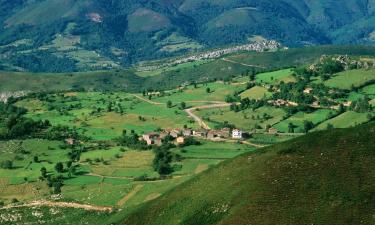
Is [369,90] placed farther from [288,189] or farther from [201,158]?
[288,189]

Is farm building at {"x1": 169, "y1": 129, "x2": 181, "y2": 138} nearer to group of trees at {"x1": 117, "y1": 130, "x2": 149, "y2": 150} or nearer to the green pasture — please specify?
group of trees at {"x1": 117, "y1": 130, "x2": 149, "y2": 150}

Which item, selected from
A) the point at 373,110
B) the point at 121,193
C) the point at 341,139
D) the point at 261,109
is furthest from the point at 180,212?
the point at 261,109

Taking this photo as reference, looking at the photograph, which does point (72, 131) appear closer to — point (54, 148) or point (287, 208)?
point (54, 148)

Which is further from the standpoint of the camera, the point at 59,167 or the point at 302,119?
the point at 302,119

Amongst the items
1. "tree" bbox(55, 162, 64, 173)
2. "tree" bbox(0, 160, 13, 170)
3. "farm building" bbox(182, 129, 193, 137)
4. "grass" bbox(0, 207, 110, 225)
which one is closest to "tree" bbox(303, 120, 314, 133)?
"farm building" bbox(182, 129, 193, 137)

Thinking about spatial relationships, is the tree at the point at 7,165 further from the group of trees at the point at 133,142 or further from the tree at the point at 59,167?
the group of trees at the point at 133,142

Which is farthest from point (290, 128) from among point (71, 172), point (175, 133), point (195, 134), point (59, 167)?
point (59, 167)

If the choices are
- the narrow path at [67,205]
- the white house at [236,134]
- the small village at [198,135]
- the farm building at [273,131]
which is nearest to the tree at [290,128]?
the farm building at [273,131]
